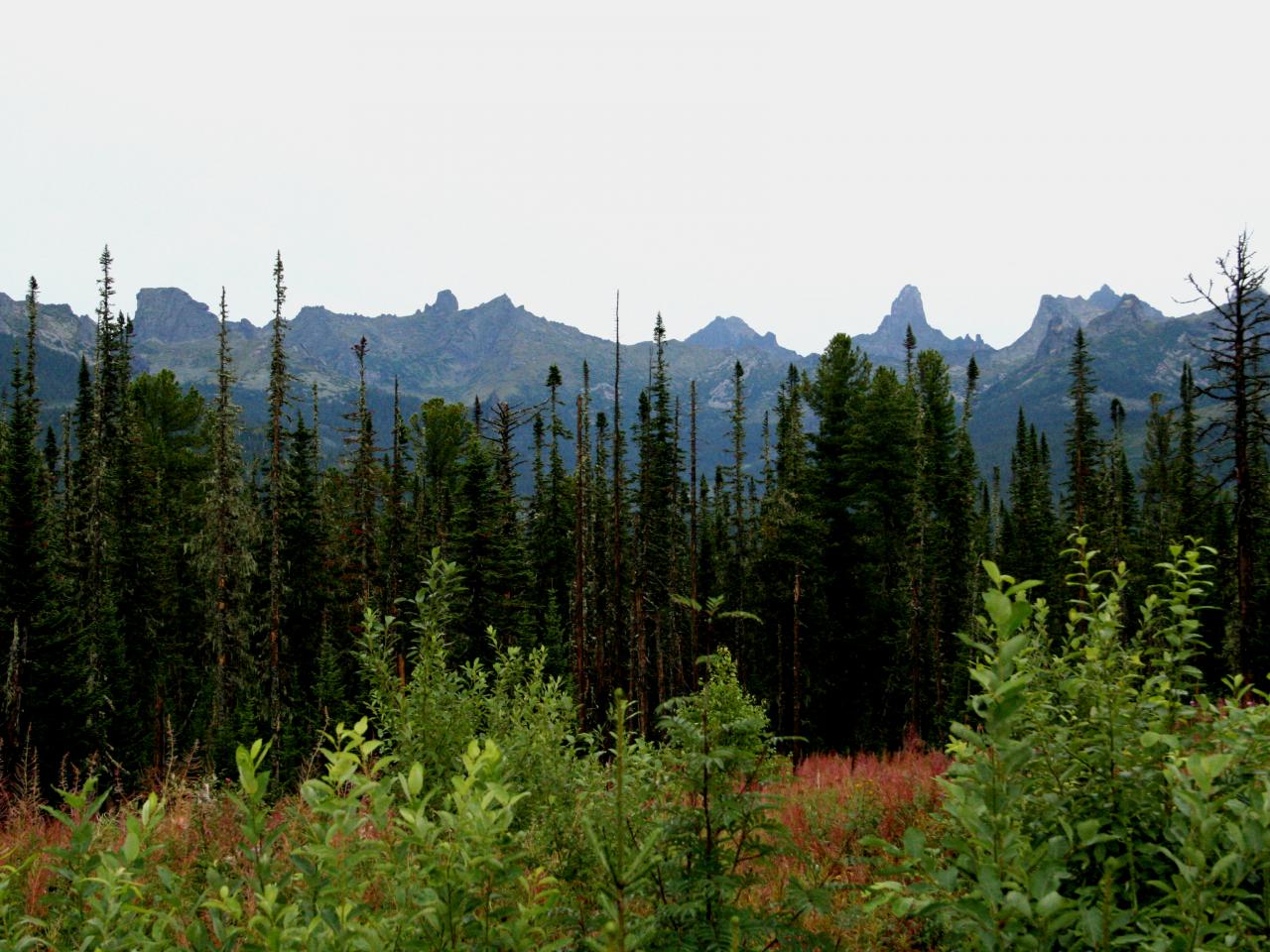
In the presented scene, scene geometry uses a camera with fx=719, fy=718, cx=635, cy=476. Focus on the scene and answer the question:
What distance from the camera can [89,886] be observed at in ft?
7.93

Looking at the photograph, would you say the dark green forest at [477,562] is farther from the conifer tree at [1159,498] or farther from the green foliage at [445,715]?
the green foliage at [445,715]

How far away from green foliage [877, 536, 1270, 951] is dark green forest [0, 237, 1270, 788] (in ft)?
69.2

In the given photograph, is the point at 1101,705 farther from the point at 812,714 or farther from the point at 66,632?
the point at 66,632

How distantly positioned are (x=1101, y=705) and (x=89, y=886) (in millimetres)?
4259

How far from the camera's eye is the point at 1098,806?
3145mm

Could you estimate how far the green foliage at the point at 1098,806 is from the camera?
6.34 feet

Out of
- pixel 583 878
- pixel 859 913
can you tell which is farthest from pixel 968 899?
pixel 859 913

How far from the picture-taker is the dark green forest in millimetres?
26750

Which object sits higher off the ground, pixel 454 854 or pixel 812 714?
pixel 454 854

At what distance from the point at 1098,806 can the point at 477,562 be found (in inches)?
1227

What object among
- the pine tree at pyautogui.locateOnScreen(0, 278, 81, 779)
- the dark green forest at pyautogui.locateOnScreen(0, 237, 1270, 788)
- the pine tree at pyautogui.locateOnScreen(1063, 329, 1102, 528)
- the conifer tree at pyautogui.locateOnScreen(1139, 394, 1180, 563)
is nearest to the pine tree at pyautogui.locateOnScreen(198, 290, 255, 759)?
the dark green forest at pyautogui.locateOnScreen(0, 237, 1270, 788)

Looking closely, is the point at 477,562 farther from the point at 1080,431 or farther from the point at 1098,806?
the point at 1080,431

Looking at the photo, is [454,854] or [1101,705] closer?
[454,854]

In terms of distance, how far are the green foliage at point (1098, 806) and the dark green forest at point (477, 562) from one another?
69.2 feet
